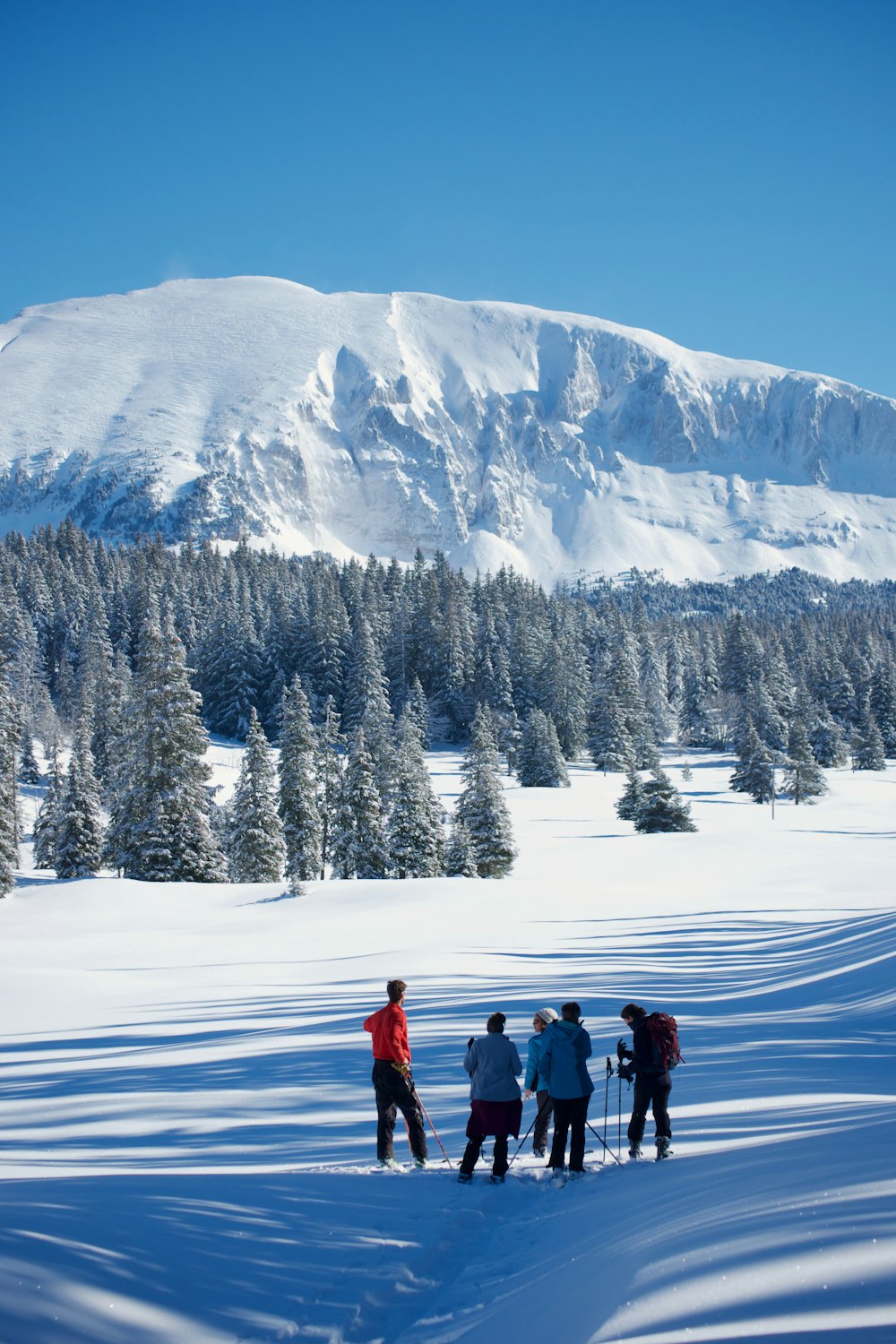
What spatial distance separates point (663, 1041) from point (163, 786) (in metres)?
28.5

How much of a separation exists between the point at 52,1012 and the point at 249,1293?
11.7 metres

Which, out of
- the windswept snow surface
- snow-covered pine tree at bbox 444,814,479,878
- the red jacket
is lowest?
snow-covered pine tree at bbox 444,814,479,878

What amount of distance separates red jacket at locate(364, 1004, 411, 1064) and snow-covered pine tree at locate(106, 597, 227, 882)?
26635 mm

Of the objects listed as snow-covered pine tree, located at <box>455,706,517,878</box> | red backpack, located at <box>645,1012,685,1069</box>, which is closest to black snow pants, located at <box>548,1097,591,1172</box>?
red backpack, located at <box>645,1012,685,1069</box>

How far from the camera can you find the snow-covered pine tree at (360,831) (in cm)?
3781

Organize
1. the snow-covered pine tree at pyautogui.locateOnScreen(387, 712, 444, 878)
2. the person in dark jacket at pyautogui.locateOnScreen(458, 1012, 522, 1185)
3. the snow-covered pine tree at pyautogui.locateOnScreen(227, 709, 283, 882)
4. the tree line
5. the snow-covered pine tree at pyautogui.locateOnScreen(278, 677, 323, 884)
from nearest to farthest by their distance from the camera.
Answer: the person in dark jacket at pyautogui.locateOnScreen(458, 1012, 522, 1185) → the tree line → the snow-covered pine tree at pyautogui.locateOnScreen(387, 712, 444, 878) → the snow-covered pine tree at pyautogui.locateOnScreen(227, 709, 283, 882) → the snow-covered pine tree at pyautogui.locateOnScreen(278, 677, 323, 884)

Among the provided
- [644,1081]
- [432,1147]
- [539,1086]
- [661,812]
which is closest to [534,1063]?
[539,1086]

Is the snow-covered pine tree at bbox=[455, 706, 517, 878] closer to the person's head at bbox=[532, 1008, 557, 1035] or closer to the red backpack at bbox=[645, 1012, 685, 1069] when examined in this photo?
the person's head at bbox=[532, 1008, 557, 1035]

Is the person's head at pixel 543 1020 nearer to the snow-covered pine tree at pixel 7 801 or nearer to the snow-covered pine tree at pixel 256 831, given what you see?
the snow-covered pine tree at pixel 7 801

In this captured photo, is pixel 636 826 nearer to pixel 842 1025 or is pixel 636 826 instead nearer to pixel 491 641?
pixel 842 1025

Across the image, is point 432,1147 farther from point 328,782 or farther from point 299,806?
point 328,782

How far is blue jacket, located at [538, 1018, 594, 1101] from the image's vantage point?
724cm

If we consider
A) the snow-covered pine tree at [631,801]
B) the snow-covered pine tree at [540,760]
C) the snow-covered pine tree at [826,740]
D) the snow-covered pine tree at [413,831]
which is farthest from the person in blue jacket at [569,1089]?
the snow-covered pine tree at [826,740]

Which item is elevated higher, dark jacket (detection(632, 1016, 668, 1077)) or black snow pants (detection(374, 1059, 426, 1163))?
dark jacket (detection(632, 1016, 668, 1077))
